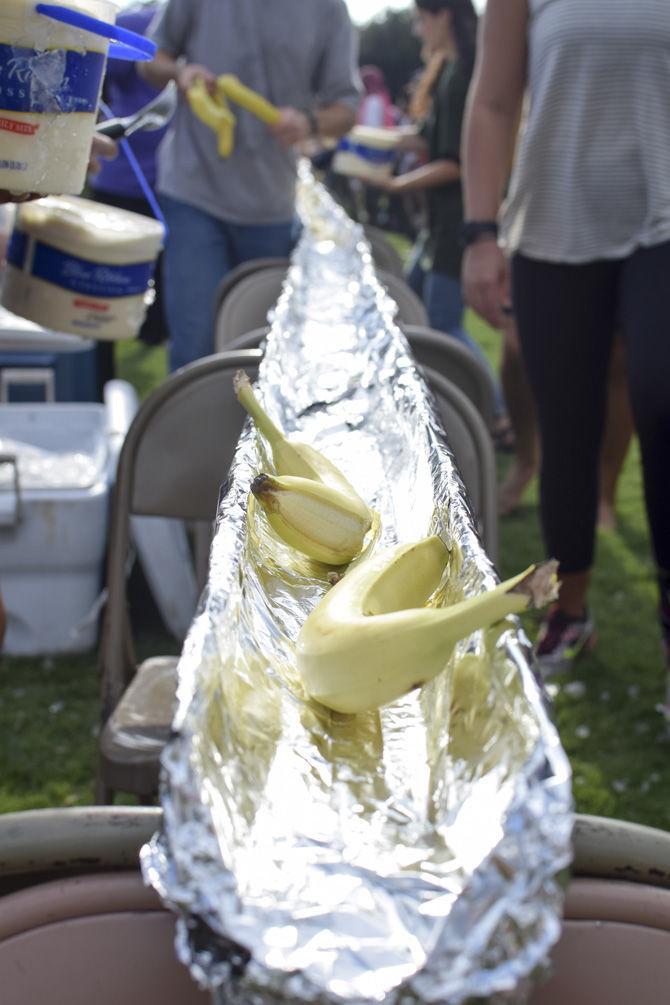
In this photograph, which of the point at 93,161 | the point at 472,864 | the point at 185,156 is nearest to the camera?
the point at 472,864

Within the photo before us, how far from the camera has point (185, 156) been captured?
275 centimetres

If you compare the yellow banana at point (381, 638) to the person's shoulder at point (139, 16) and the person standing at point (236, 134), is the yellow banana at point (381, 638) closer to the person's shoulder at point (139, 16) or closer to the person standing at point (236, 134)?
the person standing at point (236, 134)

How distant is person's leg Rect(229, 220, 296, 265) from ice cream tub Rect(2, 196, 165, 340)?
1251 mm

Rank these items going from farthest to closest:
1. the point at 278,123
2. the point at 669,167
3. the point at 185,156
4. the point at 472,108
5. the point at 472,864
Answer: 1. the point at 185,156
2. the point at 278,123
3. the point at 472,108
4. the point at 669,167
5. the point at 472,864

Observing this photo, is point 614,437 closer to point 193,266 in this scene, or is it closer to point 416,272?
point 416,272

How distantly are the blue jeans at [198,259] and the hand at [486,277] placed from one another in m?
0.84

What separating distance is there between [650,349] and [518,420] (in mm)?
1760

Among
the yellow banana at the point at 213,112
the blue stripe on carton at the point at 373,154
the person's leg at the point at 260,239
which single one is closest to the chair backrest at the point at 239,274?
the yellow banana at the point at 213,112

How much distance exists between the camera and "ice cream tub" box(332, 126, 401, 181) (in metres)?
5.43

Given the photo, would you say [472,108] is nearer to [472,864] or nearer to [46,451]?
[46,451]

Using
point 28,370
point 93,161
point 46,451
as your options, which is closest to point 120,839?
point 93,161

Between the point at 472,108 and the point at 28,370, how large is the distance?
1770 mm

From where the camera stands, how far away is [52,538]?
2428 millimetres

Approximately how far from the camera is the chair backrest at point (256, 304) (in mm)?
2191
